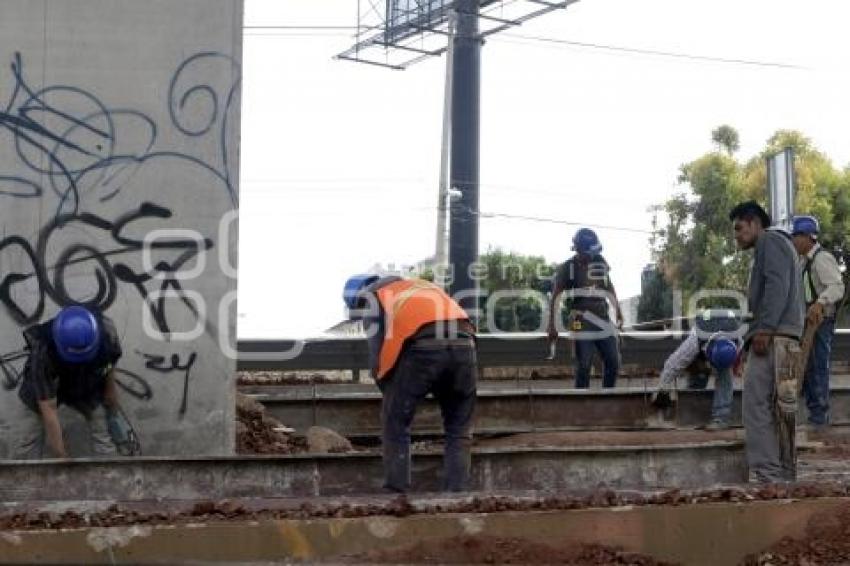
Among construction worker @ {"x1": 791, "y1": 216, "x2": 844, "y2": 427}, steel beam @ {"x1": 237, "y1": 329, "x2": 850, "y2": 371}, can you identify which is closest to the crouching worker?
construction worker @ {"x1": 791, "y1": 216, "x2": 844, "y2": 427}

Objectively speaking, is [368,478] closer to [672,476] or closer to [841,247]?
[672,476]

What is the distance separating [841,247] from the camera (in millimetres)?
37938

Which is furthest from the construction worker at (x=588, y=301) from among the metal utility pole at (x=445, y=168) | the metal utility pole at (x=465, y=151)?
the metal utility pole at (x=445, y=168)

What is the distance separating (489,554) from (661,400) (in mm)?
4675

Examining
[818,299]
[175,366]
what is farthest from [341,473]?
[818,299]

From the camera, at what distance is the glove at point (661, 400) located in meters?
Answer: 9.44

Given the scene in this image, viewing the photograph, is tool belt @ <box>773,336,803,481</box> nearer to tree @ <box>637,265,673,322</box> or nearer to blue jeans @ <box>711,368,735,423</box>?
blue jeans @ <box>711,368,735,423</box>

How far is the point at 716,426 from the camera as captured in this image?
9.20 m

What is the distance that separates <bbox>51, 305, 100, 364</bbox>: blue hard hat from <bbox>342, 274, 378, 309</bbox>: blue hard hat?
59.3 inches

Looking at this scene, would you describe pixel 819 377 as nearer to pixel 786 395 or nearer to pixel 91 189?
pixel 786 395

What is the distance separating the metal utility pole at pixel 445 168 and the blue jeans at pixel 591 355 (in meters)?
15.2

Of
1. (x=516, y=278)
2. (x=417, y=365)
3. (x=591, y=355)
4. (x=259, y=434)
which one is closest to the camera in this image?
(x=417, y=365)

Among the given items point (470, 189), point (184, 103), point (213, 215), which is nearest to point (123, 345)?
point (213, 215)

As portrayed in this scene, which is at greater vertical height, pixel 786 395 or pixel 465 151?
pixel 465 151
